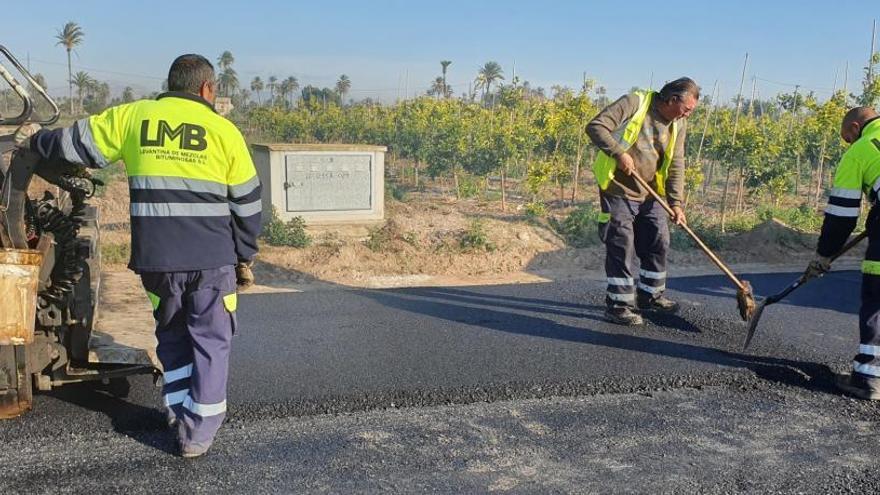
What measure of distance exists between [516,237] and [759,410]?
5133 mm

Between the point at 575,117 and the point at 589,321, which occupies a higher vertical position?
the point at 575,117

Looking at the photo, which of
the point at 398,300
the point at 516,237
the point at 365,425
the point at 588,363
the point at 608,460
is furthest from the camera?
the point at 516,237

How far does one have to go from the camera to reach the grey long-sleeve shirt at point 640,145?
488cm

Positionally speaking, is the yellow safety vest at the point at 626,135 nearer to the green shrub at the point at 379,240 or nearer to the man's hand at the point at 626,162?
the man's hand at the point at 626,162

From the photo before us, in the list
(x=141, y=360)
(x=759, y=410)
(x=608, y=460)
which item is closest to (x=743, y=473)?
(x=608, y=460)

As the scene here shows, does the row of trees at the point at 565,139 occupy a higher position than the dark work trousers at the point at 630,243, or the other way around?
the row of trees at the point at 565,139

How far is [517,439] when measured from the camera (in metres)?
3.10

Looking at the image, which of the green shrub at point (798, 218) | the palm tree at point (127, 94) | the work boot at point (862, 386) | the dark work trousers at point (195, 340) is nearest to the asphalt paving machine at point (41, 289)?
the dark work trousers at point (195, 340)

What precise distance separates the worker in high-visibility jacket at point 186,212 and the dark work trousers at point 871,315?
3278 mm

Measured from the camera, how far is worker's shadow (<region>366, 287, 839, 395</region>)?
418 cm

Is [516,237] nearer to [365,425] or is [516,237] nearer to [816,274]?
[816,274]

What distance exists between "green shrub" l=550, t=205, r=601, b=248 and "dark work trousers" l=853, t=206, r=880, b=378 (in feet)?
15.8

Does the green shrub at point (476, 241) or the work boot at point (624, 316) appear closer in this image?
the work boot at point (624, 316)

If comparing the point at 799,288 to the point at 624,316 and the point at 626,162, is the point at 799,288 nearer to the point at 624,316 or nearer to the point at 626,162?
the point at 624,316
